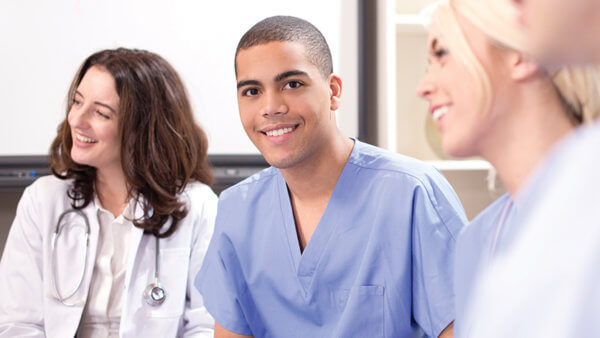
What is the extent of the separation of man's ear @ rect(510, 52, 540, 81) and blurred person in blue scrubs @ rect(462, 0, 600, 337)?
26cm

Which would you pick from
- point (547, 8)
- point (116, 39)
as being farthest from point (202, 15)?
point (547, 8)

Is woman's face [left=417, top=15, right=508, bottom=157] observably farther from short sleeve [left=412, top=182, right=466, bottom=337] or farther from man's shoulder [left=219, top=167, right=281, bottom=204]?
man's shoulder [left=219, top=167, right=281, bottom=204]

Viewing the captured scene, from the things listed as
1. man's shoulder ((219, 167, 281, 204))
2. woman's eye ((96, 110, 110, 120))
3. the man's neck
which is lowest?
man's shoulder ((219, 167, 281, 204))

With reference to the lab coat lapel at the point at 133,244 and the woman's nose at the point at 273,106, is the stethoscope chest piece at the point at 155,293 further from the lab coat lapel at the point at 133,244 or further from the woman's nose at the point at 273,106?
the woman's nose at the point at 273,106

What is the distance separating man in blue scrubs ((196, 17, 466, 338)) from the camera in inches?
42.1

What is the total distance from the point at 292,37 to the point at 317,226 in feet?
1.33

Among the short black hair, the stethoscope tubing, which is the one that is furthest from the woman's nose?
the stethoscope tubing

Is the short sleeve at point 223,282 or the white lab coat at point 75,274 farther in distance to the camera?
the white lab coat at point 75,274

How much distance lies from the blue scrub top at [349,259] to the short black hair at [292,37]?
21cm

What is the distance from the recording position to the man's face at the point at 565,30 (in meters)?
0.35

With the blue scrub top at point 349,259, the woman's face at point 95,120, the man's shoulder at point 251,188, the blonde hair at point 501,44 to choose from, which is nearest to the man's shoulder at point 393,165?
the blue scrub top at point 349,259

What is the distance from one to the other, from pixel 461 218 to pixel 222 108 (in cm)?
111

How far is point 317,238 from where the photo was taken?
115 cm

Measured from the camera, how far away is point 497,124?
2.15 ft
